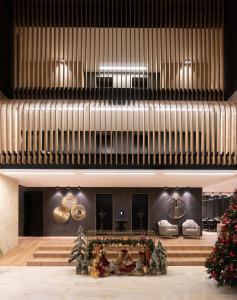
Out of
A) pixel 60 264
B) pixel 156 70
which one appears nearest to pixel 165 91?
pixel 156 70

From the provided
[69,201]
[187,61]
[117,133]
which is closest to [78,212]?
[69,201]

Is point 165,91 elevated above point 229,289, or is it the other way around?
point 165,91

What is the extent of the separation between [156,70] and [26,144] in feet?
13.8

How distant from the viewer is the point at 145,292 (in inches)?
339

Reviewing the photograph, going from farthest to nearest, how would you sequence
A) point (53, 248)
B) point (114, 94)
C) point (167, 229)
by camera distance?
1. point (167, 229)
2. point (53, 248)
3. point (114, 94)

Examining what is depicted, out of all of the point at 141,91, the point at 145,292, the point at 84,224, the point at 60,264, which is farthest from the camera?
the point at 84,224

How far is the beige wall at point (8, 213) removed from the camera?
13165 millimetres

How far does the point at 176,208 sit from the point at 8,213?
752 cm

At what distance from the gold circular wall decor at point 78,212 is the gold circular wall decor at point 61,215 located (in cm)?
25

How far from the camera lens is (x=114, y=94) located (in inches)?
499

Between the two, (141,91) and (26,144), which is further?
(141,91)

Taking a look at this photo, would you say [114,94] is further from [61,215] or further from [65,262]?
[61,215]

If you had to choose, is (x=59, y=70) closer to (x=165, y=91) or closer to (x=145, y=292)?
(x=165, y=91)

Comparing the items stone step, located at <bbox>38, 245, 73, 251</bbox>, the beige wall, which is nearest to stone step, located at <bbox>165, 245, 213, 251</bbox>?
stone step, located at <bbox>38, 245, 73, 251</bbox>
